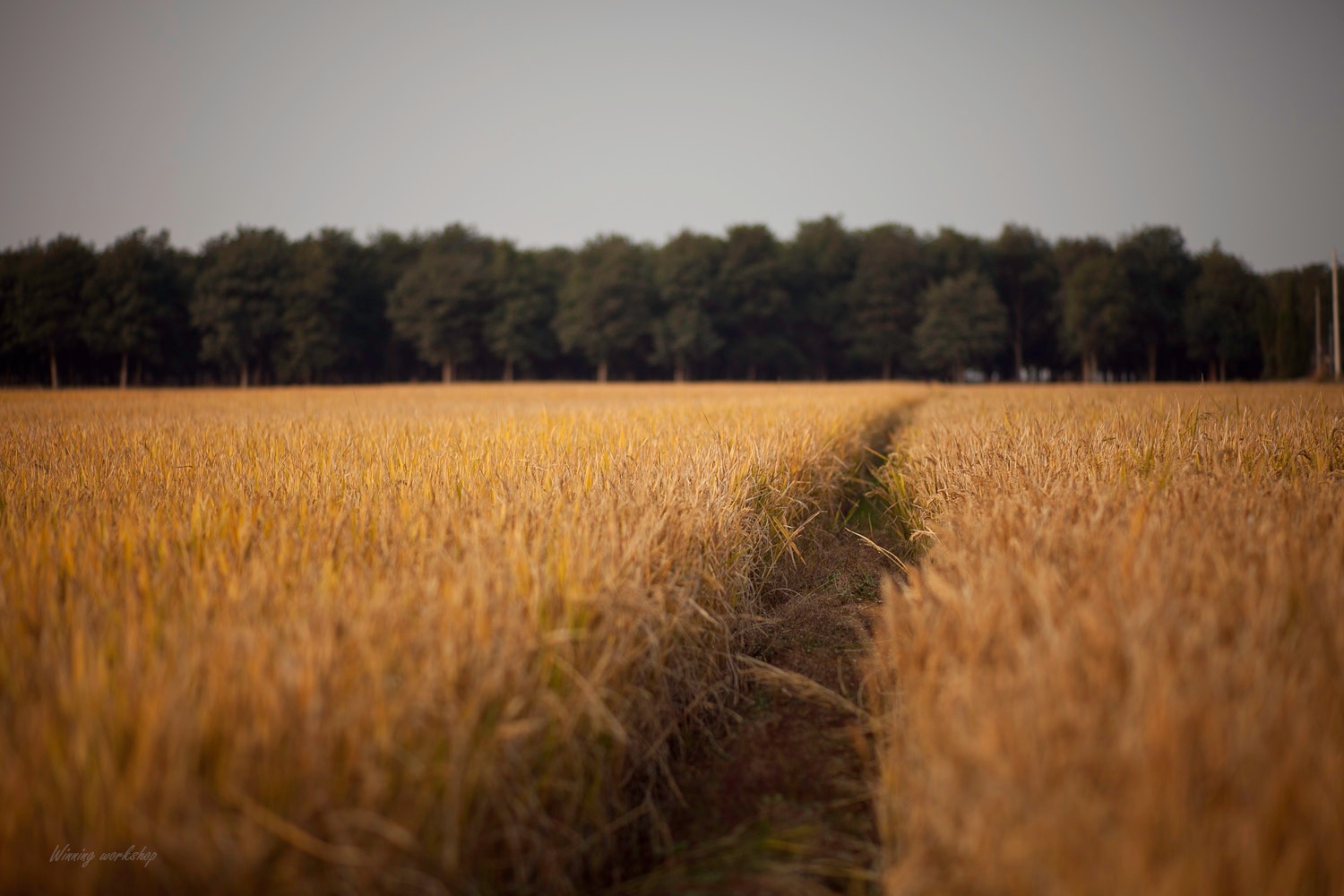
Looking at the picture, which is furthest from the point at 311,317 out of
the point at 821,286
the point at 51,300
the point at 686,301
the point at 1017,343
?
the point at 1017,343

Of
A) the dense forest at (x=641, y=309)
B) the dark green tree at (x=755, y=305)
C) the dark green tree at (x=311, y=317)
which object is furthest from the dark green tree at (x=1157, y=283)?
the dark green tree at (x=311, y=317)

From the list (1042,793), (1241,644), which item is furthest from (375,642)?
(1241,644)

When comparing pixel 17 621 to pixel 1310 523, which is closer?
pixel 17 621

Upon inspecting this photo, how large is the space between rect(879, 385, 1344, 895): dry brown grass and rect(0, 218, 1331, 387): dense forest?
4679 cm

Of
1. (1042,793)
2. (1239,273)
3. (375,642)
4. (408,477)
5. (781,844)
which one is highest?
(1239,273)

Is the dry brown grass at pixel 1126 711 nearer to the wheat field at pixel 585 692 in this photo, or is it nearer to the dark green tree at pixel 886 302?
the wheat field at pixel 585 692

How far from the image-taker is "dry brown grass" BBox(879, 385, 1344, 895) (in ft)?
3.03

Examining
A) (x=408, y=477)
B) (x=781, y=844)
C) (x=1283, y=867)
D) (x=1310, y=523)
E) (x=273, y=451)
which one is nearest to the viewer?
(x=1283, y=867)

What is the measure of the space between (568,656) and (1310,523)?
2.38 m

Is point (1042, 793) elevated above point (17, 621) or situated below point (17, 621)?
below

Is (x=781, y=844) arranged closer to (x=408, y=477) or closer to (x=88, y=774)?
(x=88, y=774)

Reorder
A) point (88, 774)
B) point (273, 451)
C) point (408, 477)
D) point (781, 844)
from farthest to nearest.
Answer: point (273, 451) → point (408, 477) → point (781, 844) → point (88, 774)

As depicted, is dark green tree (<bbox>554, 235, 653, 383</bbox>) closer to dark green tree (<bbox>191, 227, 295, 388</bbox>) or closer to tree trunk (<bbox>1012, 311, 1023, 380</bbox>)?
dark green tree (<bbox>191, 227, 295, 388</bbox>)

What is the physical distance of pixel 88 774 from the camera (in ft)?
3.37
